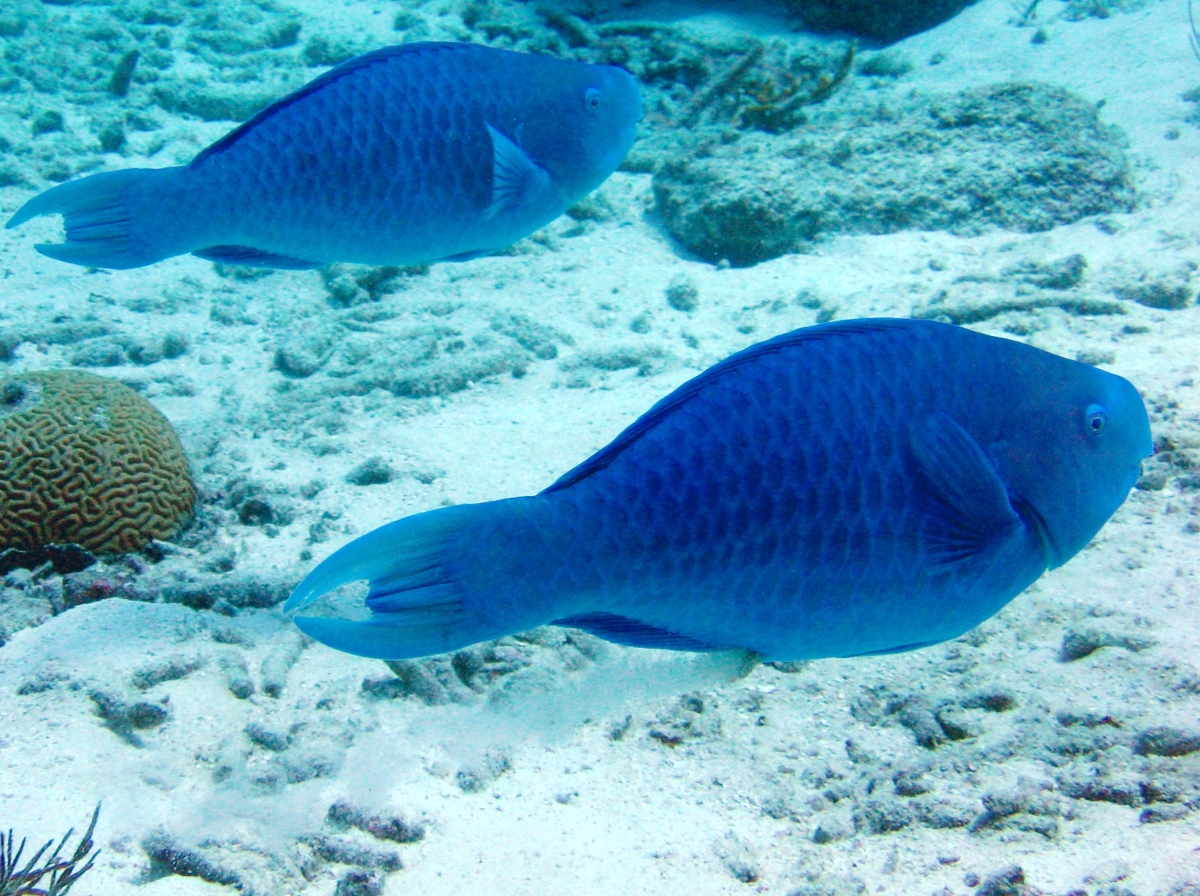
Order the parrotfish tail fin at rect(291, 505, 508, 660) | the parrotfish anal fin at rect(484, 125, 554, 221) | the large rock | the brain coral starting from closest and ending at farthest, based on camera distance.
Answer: the parrotfish tail fin at rect(291, 505, 508, 660), the parrotfish anal fin at rect(484, 125, 554, 221), the brain coral, the large rock

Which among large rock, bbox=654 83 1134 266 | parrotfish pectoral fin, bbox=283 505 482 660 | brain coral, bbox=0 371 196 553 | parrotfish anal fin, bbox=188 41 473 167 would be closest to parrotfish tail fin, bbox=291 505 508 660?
parrotfish pectoral fin, bbox=283 505 482 660

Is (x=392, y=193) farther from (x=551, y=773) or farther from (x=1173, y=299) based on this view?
(x=1173, y=299)

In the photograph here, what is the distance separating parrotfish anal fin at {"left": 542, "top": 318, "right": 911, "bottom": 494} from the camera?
1629mm

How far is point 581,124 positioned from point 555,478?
1695 mm

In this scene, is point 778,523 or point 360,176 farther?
point 360,176

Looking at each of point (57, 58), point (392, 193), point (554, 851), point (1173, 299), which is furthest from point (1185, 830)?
point (57, 58)

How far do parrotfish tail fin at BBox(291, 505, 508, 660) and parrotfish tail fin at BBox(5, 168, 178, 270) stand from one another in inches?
74.7

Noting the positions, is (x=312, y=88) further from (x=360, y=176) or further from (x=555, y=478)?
(x=555, y=478)

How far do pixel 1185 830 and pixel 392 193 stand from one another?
9.82 ft

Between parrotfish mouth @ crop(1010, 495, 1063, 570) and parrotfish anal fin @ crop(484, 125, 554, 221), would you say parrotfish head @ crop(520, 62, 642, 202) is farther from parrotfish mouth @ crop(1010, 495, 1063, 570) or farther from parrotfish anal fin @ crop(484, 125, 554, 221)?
parrotfish mouth @ crop(1010, 495, 1063, 570)

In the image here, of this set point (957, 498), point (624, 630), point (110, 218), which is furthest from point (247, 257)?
point (957, 498)

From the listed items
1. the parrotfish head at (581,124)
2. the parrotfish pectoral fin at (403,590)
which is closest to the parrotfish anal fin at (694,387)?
the parrotfish pectoral fin at (403,590)

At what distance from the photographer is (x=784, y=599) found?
1643 millimetres

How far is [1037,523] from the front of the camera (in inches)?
67.3
